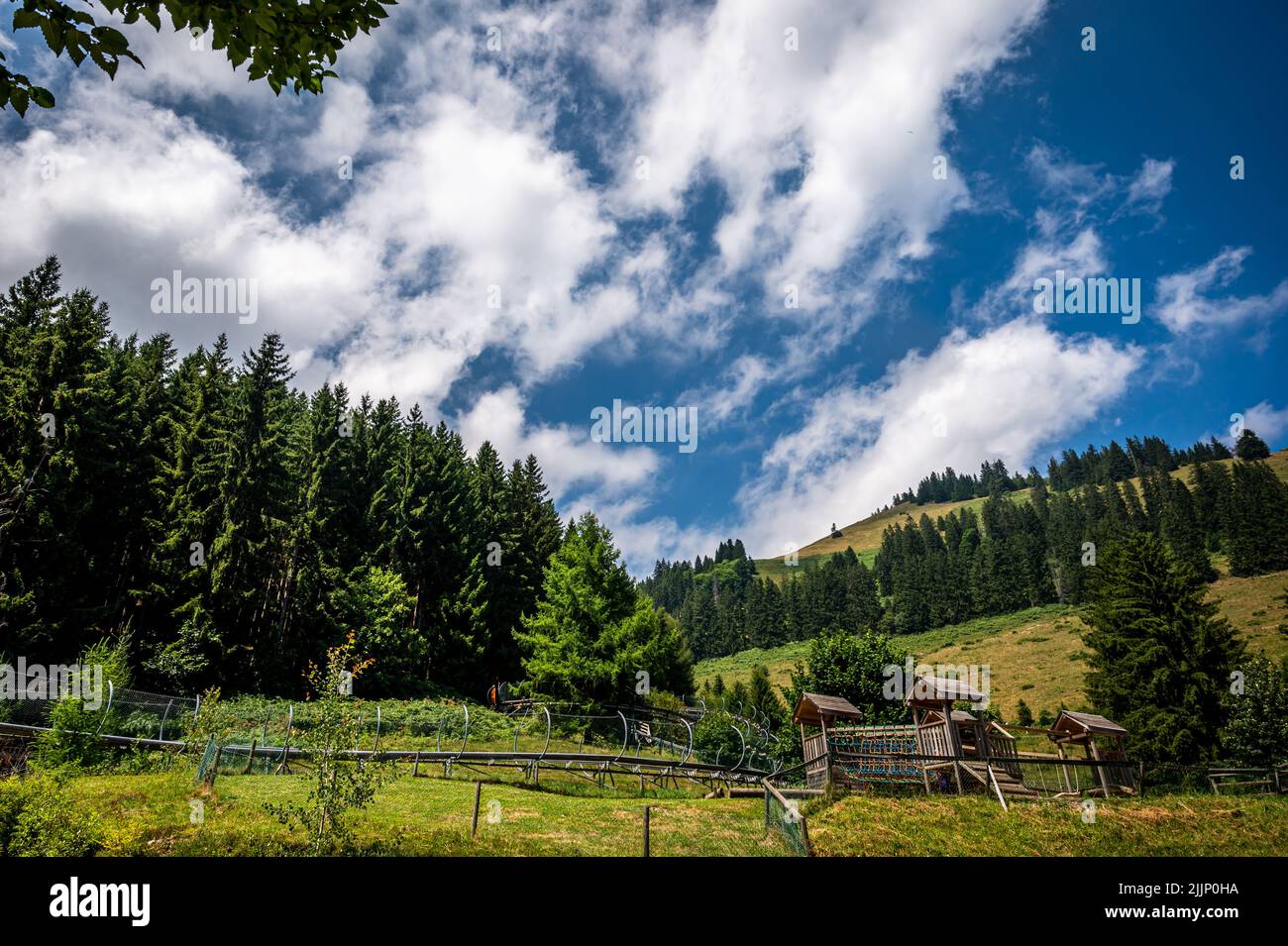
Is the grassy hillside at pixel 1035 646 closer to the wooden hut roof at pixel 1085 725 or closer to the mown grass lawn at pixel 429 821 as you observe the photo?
the wooden hut roof at pixel 1085 725

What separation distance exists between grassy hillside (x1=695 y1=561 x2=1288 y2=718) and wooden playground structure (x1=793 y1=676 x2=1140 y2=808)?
3049 cm

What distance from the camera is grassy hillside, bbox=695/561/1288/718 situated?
69338mm

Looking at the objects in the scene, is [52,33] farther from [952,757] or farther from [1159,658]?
[1159,658]

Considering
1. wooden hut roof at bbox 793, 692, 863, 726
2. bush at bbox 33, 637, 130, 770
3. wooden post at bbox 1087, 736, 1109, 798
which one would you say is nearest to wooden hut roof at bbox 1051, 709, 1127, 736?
wooden post at bbox 1087, 736, 1109, 798

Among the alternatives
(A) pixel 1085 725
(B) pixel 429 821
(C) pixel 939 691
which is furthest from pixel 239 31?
(A) pixel 1085 725

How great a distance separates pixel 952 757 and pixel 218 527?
38600mm

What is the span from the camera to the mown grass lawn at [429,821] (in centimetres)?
1224

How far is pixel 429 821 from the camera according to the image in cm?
1470

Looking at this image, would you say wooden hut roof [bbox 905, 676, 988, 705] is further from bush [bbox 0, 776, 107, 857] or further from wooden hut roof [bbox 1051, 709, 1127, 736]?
bush [bbox 0, 776, 107, 857]

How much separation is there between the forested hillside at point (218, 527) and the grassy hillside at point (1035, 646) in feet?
189
